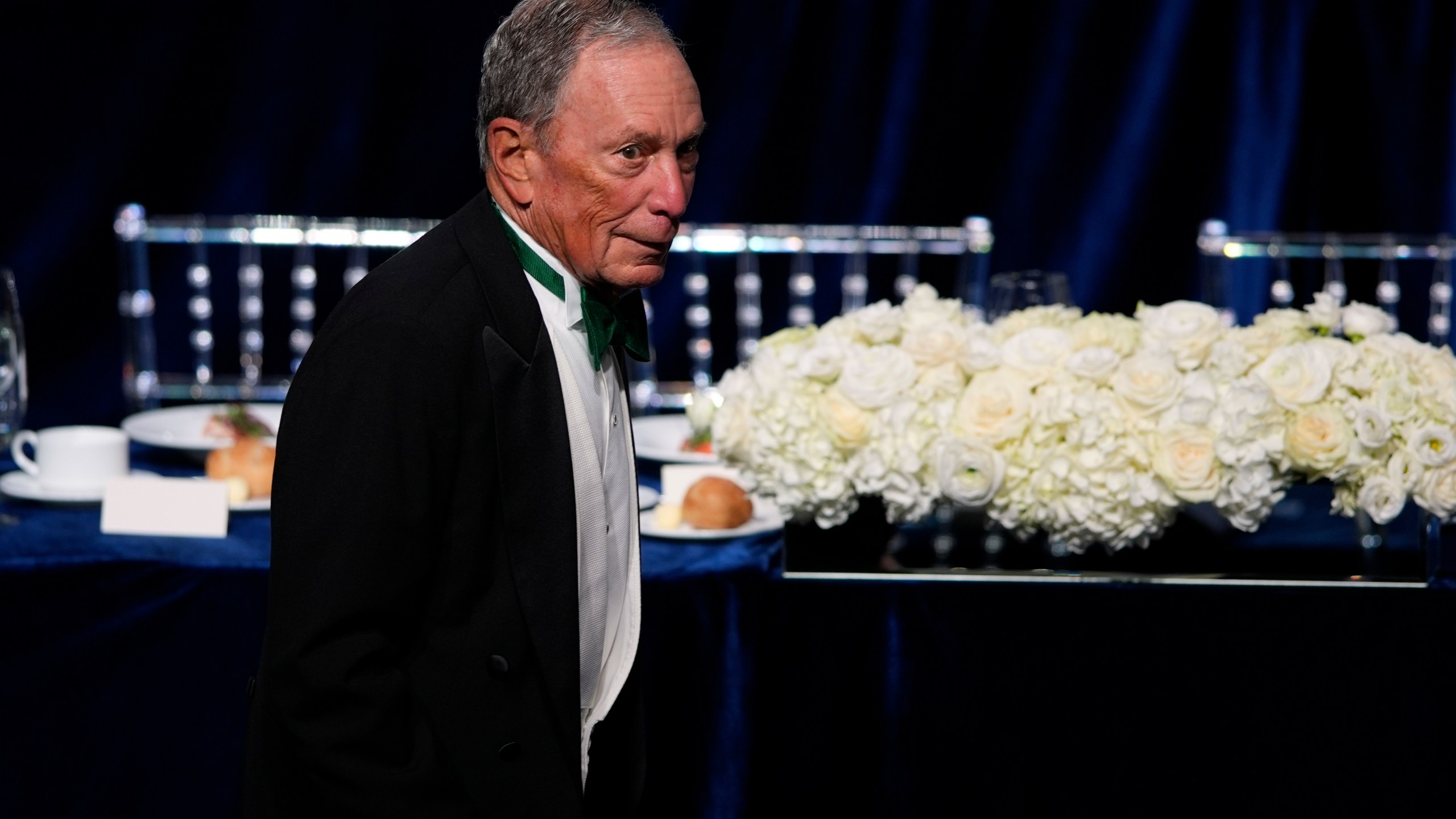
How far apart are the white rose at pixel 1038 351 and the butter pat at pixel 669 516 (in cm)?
50

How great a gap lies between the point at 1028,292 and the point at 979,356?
446mm

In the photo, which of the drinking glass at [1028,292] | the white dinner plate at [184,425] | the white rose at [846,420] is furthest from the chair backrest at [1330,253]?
the white dinner plate at [184,425]

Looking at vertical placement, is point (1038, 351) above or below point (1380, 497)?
above

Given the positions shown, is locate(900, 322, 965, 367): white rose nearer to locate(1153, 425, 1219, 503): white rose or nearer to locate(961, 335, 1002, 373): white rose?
locate(961, 335, 1002, 373): white rose

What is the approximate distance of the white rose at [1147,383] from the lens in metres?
1.56

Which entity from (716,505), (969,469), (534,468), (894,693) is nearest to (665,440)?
(716,505)

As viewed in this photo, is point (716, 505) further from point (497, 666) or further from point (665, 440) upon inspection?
point (497, 666)

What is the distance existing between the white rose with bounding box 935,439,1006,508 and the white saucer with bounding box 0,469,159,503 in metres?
1.10

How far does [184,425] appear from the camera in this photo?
2406 mm

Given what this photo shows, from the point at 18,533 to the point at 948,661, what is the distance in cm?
117

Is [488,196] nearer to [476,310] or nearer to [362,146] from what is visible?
[476,310]

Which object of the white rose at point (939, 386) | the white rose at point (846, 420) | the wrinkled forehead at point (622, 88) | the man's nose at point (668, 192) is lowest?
the white rose at point (846, 420)

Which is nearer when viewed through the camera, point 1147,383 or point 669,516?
point 1147,383

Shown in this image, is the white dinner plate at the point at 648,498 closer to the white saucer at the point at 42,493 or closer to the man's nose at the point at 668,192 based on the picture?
the white saucer at the point at 42,493
